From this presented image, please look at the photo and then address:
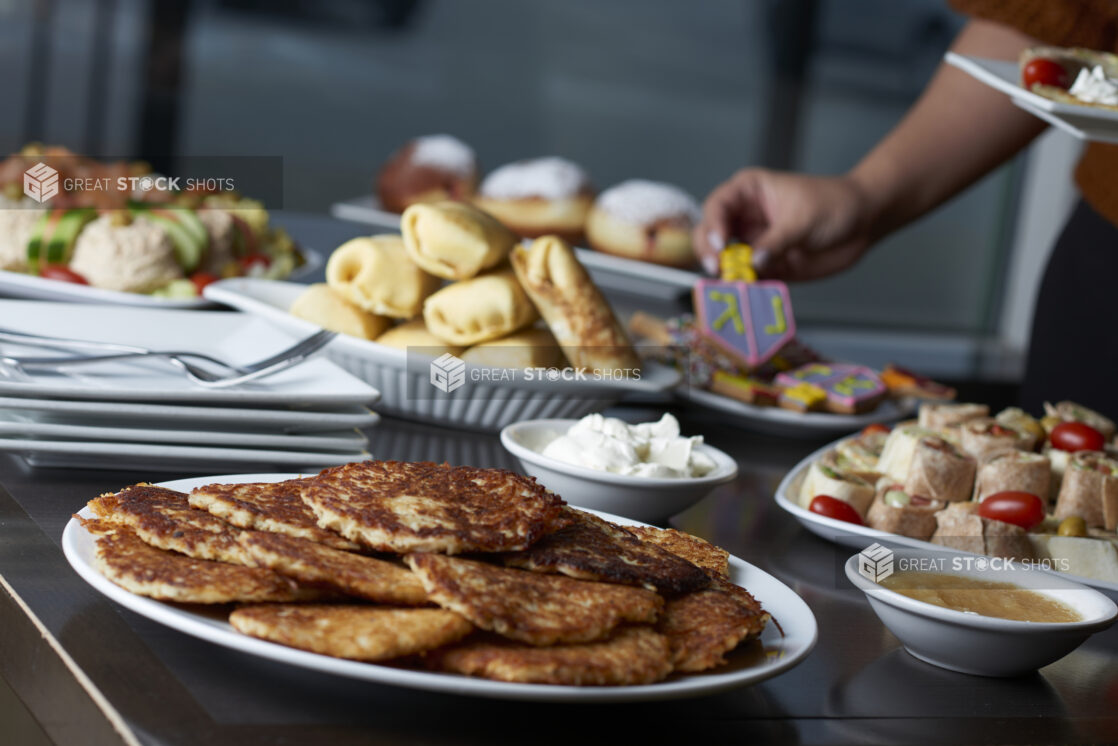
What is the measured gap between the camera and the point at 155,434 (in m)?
1.13

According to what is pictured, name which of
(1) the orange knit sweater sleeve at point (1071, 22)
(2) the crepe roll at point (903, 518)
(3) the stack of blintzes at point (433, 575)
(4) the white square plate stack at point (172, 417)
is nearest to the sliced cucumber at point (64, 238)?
(4) the white square plate stack at point (172, 417)

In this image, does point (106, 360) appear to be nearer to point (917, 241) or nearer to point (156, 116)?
point (156, 116)

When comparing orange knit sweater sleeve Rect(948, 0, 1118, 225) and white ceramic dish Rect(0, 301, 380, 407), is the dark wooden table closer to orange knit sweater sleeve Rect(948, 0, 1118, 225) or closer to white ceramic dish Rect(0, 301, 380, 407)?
white ceramic dish Rect(0, 301, 380, 407)

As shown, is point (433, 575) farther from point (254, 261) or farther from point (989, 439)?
point (254, 261)

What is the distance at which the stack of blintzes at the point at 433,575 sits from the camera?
2.25ft

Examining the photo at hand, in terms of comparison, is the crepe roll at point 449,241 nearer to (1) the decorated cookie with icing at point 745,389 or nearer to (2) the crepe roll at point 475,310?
(2) the crepe roll at point 475,310

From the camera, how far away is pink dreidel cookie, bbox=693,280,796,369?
178cm

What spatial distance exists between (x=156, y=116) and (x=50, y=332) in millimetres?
4439

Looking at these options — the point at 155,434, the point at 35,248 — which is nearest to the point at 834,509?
the point at 155,434

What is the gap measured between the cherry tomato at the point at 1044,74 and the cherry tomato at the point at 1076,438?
436 mm

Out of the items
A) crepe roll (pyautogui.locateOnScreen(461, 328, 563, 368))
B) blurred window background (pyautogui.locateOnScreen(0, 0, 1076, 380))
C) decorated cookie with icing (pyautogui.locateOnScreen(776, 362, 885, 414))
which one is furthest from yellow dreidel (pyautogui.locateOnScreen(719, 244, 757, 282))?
blurred window background (pyautogui.locateOnScreen(0, 0, 1076, 380))

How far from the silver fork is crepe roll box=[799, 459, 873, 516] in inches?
22.9

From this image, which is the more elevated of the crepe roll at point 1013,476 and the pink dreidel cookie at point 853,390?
the crepe roll at point 1013,476

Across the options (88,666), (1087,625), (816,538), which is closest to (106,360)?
(88,666)
